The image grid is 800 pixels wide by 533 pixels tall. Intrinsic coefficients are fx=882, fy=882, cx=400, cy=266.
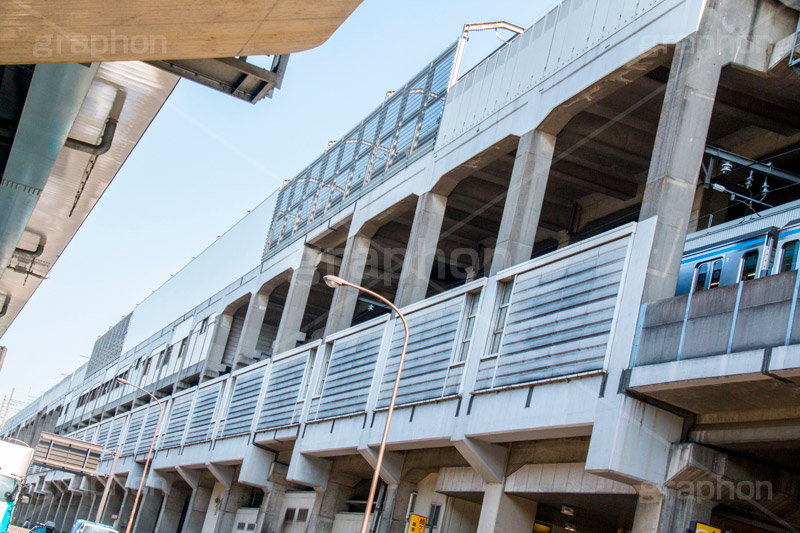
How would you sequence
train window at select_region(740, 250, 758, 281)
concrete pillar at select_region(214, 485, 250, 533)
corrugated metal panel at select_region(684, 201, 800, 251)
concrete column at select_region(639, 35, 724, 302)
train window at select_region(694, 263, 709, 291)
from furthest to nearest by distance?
concrete pillar at select_region(214, 485, 250, 533) < train window at select_region(694, 263, 709, 291) < corrugated metal panel at select_region(684, 201, 800, 251) < train window at select_region(740, 250, 758, 281) < concrete column at select_region(639, 35, 724, 302)

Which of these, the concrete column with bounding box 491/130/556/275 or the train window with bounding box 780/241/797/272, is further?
the concrete column with bounding box 491/130/556/275

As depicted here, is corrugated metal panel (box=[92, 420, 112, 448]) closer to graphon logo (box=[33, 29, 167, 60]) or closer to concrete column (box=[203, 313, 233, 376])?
concrete column (box=[203, 313, 233, 376])

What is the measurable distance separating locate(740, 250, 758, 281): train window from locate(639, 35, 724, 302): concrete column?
2402mm

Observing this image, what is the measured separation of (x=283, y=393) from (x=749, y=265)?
22163 mm

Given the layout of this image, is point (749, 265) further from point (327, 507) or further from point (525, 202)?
point (327, 507)

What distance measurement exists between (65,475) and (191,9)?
82257mm

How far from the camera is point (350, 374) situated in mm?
32031

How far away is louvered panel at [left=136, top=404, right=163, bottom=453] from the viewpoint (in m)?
57.6

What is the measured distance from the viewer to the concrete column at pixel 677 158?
18656mm

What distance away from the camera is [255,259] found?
51656mm

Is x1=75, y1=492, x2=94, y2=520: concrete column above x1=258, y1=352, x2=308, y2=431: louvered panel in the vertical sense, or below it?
below

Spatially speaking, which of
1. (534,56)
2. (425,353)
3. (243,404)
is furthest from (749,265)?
(243,404)

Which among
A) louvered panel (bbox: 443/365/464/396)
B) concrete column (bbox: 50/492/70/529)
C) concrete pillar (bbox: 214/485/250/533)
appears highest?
louvered panel (bbox: 443/365/464/396)

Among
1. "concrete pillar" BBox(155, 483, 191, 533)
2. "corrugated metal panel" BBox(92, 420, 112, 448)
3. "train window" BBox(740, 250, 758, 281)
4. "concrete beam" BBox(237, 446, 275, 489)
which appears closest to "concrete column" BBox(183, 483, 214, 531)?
"concrete pillar" BBox(155, 483, 191, 533)
